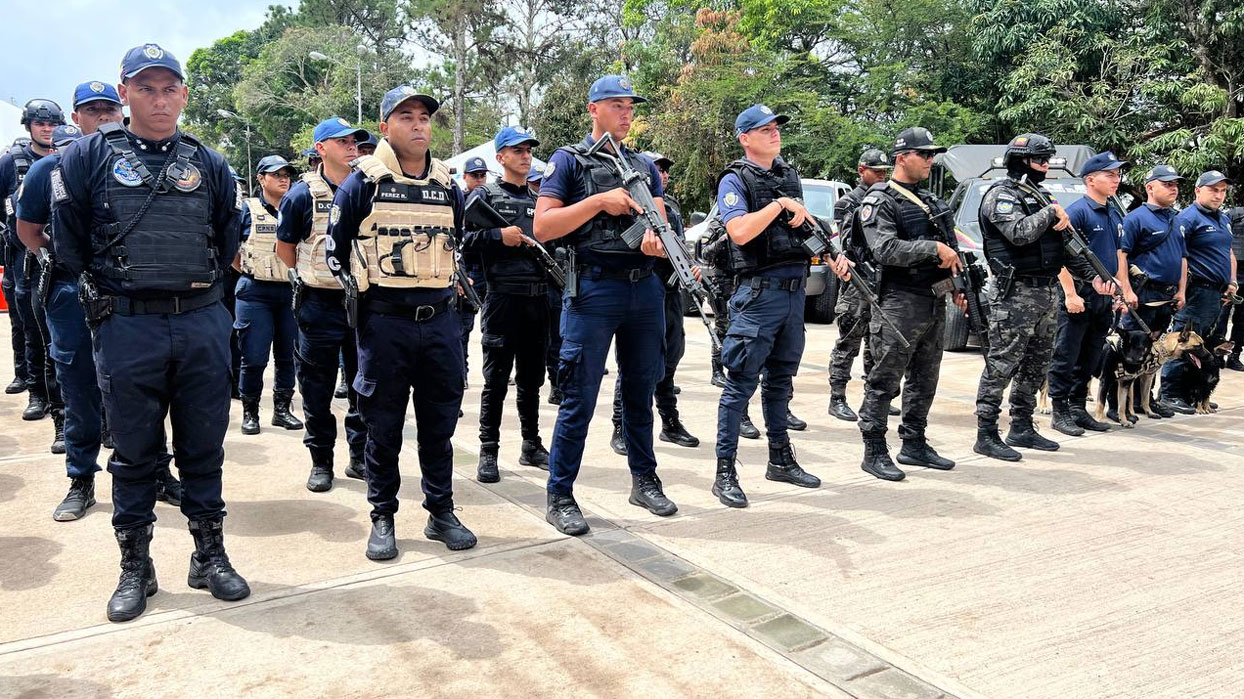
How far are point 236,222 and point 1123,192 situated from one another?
17.3 m

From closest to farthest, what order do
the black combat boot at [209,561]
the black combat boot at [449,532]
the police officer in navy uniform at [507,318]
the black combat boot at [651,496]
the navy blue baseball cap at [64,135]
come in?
1. the black combat boot at [209,561]
2. the black combat boot at [449,532]
3. the black combat boot at [651,496]
4. the navy blue baseball cap at [64,135]
5. the police officer in navy uniform at [507,318]

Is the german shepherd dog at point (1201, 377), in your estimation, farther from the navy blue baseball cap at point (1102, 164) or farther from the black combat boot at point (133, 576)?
the black combat boot at point (133, 576)

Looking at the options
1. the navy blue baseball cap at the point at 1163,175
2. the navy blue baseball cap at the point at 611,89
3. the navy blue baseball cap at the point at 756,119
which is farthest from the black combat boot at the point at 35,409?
the navy blue baseball cap at the point at 1163,175

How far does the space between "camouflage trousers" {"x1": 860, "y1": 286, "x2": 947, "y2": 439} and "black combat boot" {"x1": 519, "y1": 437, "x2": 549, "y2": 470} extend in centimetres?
191

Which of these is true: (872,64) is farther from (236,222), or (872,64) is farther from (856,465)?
(236,222)

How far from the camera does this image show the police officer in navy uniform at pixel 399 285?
12.4 ft

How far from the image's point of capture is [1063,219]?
5578 millimetres

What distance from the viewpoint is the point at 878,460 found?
539 cm

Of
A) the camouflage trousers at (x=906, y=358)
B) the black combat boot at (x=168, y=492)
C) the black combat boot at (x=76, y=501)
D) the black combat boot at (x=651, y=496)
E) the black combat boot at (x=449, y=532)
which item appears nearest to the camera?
the black combat boot at (x=449, y=532)

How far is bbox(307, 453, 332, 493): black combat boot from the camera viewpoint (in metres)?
4.93

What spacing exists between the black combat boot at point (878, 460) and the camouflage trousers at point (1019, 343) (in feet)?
3.07

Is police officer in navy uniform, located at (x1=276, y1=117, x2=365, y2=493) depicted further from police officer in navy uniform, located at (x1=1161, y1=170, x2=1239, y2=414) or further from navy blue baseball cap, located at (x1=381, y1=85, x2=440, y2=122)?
police officer in navy uniform, located at (x1=1161, y1=170, x2=1239, y2=414)

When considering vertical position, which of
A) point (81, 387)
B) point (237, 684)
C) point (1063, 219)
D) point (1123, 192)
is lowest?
point (237, 684)

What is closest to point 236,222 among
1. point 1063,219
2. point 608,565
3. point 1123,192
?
point 608,565
